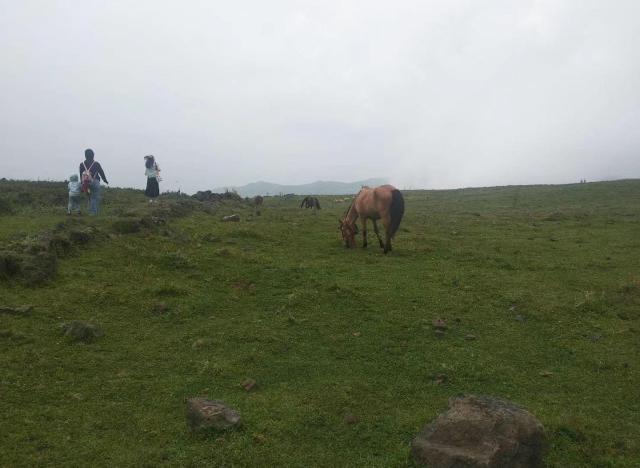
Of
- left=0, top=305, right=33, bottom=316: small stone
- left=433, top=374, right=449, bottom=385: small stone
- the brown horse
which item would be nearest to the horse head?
the brown horse

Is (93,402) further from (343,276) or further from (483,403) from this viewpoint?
(343,276)

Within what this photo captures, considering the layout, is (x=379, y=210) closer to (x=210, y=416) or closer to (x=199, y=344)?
(x=199, y=344)

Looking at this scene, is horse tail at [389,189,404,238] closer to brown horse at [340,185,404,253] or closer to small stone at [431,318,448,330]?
brown horse at [340,185,404,253]

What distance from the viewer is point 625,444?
A: 5.23 m

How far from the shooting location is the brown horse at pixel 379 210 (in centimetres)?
1330

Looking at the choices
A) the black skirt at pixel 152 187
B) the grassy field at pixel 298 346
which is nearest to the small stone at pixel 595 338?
the grassy field at pixel 298 346

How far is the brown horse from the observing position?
13.3m

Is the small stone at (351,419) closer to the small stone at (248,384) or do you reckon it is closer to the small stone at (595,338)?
the small stone at (248,384)

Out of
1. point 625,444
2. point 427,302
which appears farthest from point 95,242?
point 625,444

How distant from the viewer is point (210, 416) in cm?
518

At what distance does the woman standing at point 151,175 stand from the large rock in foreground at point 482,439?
1545 centimetres

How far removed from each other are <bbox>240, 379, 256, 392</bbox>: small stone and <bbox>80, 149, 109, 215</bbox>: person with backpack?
11121mm

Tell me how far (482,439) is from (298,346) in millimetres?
3392

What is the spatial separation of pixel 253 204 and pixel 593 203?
1864cm
